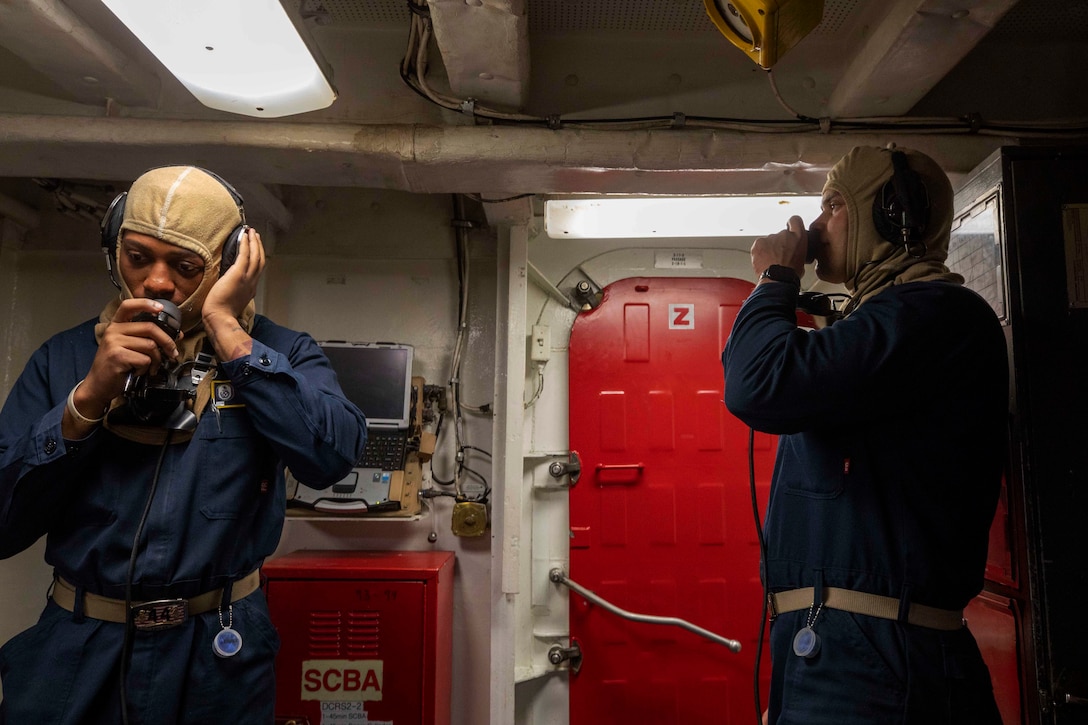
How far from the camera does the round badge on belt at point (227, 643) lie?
4.01ft

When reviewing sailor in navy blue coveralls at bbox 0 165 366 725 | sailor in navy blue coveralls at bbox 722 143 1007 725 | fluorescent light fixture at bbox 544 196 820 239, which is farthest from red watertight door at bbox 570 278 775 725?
sailor in navy blue coveralls at bbox 0 165 366 725

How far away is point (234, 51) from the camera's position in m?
1.56

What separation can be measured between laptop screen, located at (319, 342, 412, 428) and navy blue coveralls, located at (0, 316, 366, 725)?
126cm

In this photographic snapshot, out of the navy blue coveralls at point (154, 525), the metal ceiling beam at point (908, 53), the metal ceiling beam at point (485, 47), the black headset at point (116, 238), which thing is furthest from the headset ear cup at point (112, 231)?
the metal ceiling beam at point (908, 53)

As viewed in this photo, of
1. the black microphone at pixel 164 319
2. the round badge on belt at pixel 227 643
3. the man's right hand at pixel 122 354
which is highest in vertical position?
the black microphone at pixel 164 319

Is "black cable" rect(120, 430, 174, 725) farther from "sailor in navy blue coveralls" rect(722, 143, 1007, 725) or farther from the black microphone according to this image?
"sailor in navy blue coveralls" rect(722, 143, 1007, 725)

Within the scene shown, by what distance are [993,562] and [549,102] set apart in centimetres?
193

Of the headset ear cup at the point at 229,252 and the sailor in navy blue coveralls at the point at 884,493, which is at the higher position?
the headset ear cup at the point at 229,252

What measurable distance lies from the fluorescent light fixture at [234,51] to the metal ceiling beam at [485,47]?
14.5 inches

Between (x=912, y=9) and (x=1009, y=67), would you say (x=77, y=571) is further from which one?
(x=1009, y=67)

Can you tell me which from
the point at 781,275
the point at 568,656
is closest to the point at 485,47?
the point at 781,275

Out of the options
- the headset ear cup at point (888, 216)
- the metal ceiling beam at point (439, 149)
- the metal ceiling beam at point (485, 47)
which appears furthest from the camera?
the metal ceiling beam at point (439, 149)

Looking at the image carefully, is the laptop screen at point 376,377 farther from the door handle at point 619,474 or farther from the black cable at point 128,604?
the black cable at point 128,604

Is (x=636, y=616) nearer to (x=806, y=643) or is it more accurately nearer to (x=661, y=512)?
(x=661, y=512)
